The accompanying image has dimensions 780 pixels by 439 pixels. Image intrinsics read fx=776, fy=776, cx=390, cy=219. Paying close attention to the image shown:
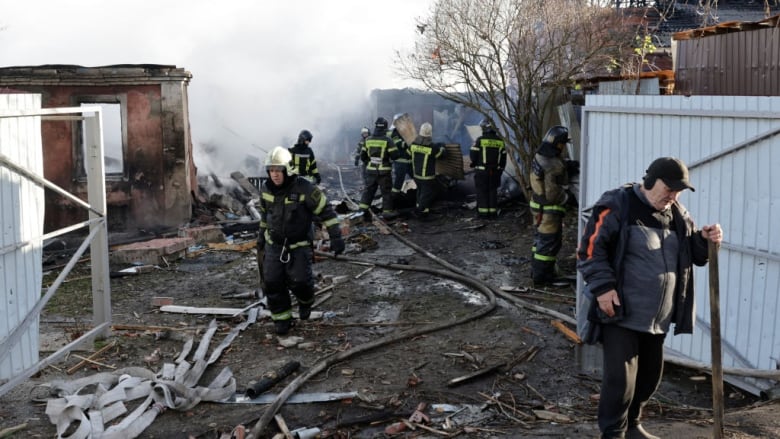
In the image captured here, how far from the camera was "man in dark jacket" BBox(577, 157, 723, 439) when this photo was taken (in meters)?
4.13

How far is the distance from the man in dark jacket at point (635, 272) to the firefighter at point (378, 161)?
10.5 m

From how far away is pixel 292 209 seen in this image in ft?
25.1

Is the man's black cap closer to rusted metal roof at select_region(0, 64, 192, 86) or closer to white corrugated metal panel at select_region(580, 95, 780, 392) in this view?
white corrugated metal panel at select_region(580, 95, 780, 392)

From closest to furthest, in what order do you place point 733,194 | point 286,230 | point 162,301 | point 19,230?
point 733,194, point 19,230, point 286,230, point 162,301

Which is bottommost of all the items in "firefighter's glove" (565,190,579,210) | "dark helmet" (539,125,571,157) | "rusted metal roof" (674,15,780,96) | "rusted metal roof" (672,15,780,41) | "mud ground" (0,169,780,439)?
"mud ground" (0,169,780,439)

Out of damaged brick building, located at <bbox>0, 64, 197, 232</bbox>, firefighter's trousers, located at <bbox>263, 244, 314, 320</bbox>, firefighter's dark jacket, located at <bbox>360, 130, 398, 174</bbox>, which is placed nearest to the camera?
firefighter's trousers, located at <bbox>263, 244, 314, 320</bbox>

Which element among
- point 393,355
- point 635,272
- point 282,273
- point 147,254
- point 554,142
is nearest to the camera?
point 635,272

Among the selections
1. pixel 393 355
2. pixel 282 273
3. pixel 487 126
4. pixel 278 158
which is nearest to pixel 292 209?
pixel 278 158

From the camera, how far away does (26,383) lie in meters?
6.45

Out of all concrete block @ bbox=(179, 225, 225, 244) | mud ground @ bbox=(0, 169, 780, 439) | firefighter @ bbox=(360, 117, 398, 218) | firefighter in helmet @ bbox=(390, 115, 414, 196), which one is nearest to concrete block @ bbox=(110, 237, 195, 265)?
mud ground @ bbox=(0, 169, 780, 439)

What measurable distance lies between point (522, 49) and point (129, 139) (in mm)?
7648

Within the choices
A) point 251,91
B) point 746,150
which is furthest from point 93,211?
point 251,91

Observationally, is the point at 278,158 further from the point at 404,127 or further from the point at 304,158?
the point at 404,127

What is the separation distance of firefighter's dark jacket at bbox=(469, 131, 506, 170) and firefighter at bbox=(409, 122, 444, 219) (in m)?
0.92
